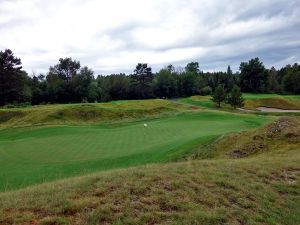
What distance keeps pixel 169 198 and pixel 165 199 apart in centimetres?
11

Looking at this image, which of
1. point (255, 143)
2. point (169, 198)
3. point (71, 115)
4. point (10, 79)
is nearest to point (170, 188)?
point (169, 198)

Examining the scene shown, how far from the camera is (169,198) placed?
7.74m

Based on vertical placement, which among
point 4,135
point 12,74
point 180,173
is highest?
point 12,74

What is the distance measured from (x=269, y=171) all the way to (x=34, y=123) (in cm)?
3789

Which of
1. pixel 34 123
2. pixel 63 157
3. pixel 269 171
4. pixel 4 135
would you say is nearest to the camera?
pixel 269 171

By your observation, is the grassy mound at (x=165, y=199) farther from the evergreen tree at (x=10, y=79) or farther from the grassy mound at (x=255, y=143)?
the evergreen tree at (x=10, y=79)

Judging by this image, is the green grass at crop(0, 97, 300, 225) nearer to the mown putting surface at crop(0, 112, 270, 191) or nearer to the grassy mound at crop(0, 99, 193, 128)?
the mown putting surface at crop(0, 112, 270, 191)

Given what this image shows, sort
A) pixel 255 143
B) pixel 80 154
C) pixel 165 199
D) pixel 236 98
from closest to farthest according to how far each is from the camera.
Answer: pixel 165 199 < pixel 255 143 < pixel 80 154 < pixel 236 98

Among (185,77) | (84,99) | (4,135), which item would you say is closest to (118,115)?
(4,135)

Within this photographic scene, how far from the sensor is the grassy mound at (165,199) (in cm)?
671

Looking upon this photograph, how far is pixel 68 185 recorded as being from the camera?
28.6 feet

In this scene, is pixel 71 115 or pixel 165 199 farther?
pixel 71 115

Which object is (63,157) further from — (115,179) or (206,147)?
(115,179)

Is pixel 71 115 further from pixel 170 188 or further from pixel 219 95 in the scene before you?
pixel 170 188
